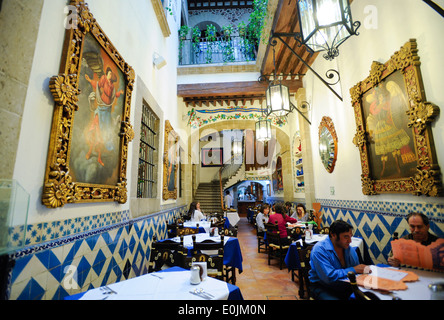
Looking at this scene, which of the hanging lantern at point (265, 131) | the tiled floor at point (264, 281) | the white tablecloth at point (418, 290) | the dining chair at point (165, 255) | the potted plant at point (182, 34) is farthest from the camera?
the potted plant at point (182, 34)

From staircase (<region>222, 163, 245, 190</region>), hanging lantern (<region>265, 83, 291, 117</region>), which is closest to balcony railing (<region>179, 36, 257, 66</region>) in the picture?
hanging lantern (<region>265, 83, 291, 117</region>)

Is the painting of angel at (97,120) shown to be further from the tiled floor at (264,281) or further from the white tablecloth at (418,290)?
the tiled floor at (264,281)

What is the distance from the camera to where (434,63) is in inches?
81.8

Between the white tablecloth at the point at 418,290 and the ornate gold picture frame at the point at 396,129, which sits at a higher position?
the ornate gold picture frame at the point at 396,129

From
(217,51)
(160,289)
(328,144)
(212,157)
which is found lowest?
(160,289)

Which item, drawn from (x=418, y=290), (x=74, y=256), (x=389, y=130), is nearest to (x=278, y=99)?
(x=389, y=130)

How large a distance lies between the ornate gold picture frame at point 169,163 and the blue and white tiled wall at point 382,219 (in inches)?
140

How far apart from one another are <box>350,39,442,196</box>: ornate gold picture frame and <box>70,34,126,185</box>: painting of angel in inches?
127

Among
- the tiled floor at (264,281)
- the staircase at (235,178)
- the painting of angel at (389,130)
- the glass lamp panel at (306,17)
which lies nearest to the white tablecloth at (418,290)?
Result: the painting of angel at (389,130)

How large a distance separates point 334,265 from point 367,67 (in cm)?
294

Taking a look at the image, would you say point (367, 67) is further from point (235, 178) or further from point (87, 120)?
point (235, 178)

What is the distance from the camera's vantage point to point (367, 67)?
3.17 m

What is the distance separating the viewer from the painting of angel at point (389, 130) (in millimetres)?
2441

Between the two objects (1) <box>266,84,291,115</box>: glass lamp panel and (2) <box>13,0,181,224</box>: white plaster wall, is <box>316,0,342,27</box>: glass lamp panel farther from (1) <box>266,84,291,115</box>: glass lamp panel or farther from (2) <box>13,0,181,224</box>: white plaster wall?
(2) <box>13,0,181,224</box>: white plaster wall
